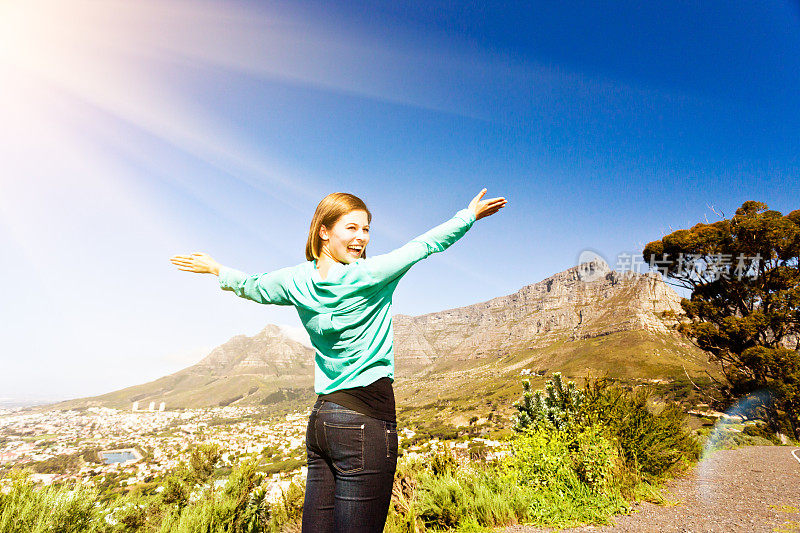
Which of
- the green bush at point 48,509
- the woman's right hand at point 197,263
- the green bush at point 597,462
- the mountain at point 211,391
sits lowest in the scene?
the mountain at point 211,391

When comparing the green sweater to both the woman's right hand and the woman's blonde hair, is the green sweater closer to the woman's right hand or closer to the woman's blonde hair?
the woman's blonde hair

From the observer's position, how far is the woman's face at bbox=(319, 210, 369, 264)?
1473mm

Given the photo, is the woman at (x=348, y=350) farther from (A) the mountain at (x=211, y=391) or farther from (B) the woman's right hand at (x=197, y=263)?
(A) the mountain at (x=211, y=391)

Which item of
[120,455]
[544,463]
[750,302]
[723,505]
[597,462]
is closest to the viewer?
[723,505]

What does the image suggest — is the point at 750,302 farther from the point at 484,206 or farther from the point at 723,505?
the point at 484,206

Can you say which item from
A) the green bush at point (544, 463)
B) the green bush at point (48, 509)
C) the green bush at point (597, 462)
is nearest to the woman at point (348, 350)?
the green bush at point (48, 509)

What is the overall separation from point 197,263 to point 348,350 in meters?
0.98

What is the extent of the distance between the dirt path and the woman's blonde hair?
460 cm

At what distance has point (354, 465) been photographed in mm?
1224

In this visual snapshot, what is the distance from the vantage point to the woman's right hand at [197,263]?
5.86 feet

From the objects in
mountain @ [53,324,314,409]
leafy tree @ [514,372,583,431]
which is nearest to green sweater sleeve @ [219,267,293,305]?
leafy tree @ [514,372,583,431]

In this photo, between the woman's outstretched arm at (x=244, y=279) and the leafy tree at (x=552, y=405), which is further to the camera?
the leafy tree at (x=552, y=405)

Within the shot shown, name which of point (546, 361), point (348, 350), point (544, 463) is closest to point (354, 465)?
point (348, 350)

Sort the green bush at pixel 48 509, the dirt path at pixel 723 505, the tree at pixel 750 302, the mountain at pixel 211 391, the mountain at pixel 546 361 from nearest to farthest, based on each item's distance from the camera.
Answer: the green bush at pixel 48 509
the dirt path at pixel 723 505
the tree at pixel 750 302
the mountain at pixel 546 361
the mountain at pixel 211 391
